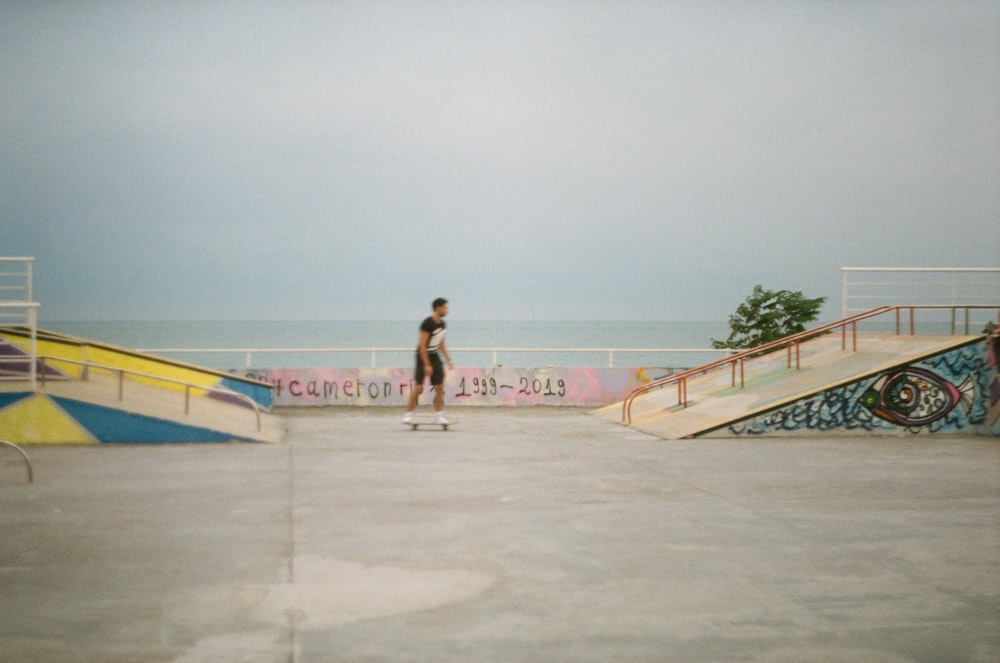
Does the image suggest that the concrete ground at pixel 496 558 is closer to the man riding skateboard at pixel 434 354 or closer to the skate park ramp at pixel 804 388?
the skate park ramp at pixel 804 388

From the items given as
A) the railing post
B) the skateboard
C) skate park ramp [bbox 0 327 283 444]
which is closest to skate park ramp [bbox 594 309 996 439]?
the skateboard

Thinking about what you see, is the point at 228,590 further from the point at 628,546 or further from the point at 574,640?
the point at 628,546

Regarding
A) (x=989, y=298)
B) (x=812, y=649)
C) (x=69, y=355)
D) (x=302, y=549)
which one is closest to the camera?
(x=812, y=649)

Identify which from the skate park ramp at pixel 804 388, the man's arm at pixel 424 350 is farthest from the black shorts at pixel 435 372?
the skate park ramp at pixel 804 388

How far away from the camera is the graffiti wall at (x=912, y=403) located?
55.5 feet

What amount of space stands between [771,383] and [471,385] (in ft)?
25.5

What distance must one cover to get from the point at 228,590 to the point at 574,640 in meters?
2.26

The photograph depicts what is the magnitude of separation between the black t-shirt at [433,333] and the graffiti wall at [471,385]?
676 centimetres

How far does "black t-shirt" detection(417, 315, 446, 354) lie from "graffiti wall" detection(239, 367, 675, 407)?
6.76m

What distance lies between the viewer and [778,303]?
28.4 meters

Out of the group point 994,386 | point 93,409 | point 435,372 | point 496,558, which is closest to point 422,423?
point 435,372

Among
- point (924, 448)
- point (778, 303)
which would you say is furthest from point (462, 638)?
point (778, 303)

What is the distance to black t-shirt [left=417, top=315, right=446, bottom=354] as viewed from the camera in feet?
56.0

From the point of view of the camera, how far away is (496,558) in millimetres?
7410
